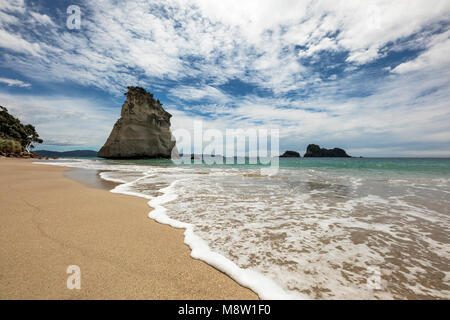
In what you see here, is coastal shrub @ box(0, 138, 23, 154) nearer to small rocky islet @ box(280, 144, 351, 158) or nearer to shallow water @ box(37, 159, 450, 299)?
shallow water @ box(37, 159, 450, 299)

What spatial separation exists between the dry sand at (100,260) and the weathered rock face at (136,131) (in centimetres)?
4183

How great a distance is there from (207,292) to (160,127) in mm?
47541

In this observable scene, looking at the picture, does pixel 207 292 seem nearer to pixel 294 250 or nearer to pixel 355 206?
pixel 294 250

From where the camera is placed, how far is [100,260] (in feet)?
6.57

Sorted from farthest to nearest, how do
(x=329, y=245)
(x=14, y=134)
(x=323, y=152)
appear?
(x=323, y=152), (x=14, y=134), (x=329, y=245)

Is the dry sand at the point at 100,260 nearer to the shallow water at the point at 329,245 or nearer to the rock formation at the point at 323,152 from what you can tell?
the shallow water at the point at 329,245

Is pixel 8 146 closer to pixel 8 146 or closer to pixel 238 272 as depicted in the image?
pixel 8 146

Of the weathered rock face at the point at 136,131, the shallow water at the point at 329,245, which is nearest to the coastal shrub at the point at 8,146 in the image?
the weathered rock face at the point at 136,131

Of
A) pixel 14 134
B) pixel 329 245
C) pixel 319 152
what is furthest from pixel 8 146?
pixel 319 152

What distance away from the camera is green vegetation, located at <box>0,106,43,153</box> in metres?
29.7

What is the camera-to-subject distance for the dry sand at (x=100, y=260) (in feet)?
5.19

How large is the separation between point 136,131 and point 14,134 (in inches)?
936
